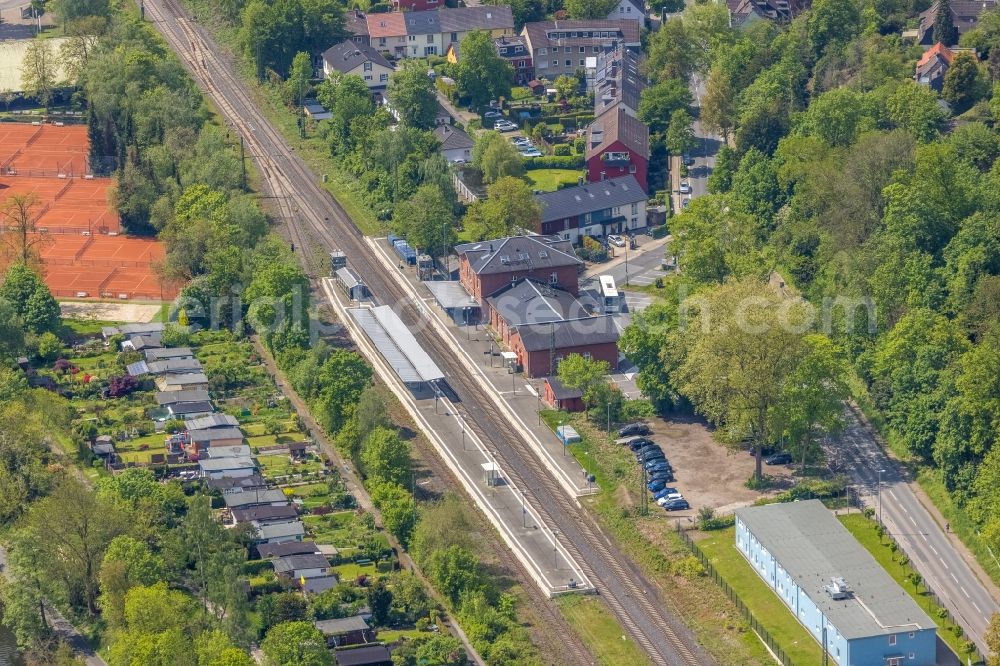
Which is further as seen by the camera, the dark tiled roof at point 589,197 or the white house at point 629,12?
the white house at point 629,12

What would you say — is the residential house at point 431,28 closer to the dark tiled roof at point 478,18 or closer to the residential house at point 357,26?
the dark tiled roof at point 478,18

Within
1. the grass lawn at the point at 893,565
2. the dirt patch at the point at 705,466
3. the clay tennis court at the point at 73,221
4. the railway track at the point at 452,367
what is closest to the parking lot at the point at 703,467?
the dirt patch at the point at 705,466

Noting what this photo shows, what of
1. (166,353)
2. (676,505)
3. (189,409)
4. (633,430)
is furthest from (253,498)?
(676,505)

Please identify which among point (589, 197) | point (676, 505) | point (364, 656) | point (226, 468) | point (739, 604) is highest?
point (589, 197)

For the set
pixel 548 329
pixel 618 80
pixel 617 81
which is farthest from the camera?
pixel 617 81

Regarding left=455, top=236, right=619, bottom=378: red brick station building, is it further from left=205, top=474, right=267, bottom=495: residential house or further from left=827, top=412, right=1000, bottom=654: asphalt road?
left=205, top=474, right=267, bottom=495: residential house

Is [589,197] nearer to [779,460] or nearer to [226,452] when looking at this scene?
[779,460]
